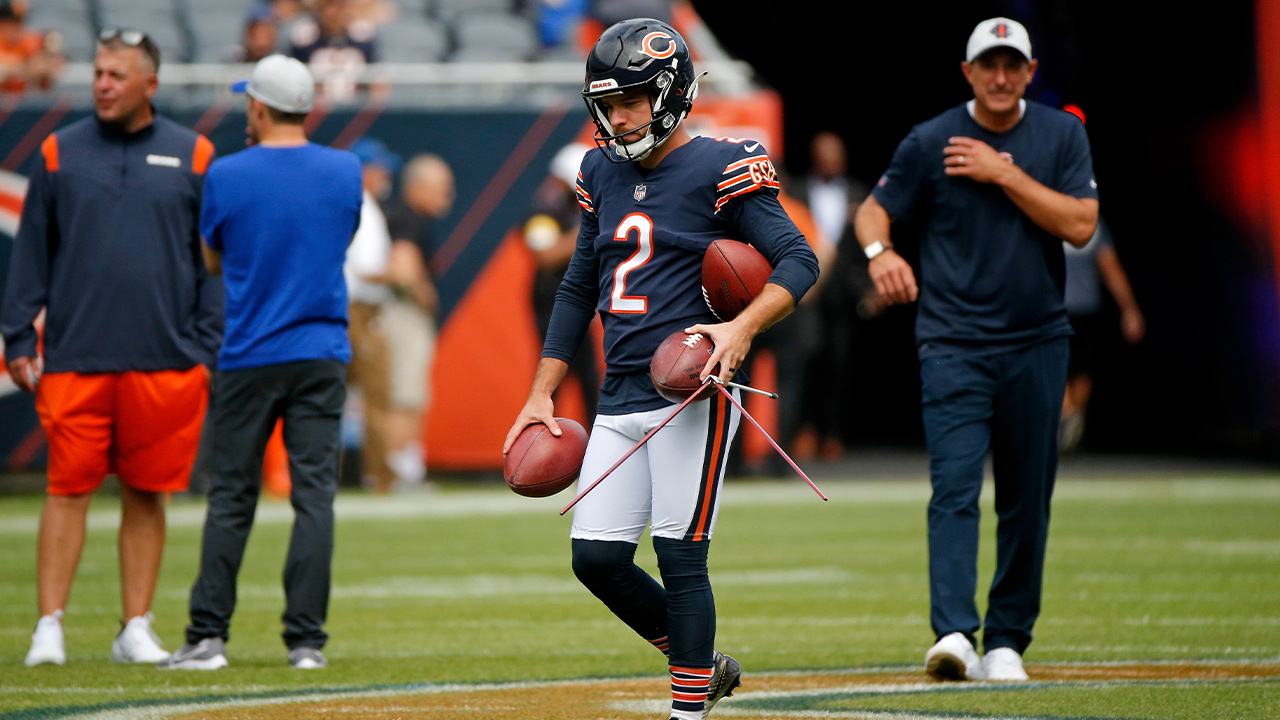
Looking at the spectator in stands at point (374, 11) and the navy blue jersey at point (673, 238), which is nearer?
the navy blue jersey at point (673, 238)

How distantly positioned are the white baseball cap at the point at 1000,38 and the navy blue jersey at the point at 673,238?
148 cm

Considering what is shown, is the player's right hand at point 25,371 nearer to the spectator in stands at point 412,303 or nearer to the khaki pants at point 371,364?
the khaki pants at point 371,364

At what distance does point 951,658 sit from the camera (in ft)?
16.9

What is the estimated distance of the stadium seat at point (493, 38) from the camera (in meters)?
15.2

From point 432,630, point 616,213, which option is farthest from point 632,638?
point 616,213

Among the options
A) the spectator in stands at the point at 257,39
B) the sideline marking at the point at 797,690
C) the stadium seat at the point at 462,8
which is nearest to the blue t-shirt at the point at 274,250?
the sideline marking at the point at 797,690

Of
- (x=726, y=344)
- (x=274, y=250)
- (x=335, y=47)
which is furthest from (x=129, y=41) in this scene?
(x=335, y=47)

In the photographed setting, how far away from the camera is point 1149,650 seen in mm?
5855

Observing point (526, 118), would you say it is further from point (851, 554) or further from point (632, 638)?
point (632, 638)

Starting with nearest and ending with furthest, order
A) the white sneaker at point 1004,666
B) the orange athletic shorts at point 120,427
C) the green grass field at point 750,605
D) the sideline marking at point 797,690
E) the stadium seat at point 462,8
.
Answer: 1. the sideline marking at point 797,690
2. the green grass field at point 750,605
3. the white sneaker at point 1004,666
4. the orange athletic shorts at point 120,427
5. the stadium seat at point 462,8

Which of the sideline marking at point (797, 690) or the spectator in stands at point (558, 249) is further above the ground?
the spectator in stands at point (558, 249)

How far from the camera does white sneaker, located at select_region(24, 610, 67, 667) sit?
19.0ft

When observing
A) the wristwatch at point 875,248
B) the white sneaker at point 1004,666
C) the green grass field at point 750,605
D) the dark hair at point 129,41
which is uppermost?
the dark hair at point 129,41

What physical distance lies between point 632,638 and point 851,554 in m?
2.68
